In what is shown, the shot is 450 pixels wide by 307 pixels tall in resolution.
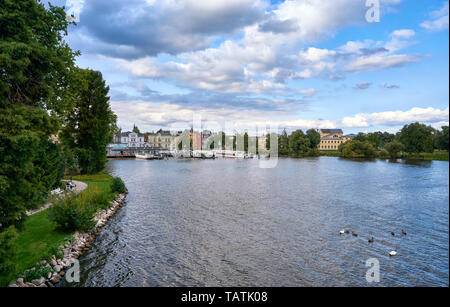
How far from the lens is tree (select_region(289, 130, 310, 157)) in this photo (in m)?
141

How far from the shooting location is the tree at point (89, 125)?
4194cm

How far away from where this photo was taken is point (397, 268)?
15742 millimetres

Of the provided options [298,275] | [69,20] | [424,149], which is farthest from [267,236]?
[424,149]

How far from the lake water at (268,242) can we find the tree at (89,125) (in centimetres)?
1360

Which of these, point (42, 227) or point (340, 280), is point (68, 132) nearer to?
point (42, 227)

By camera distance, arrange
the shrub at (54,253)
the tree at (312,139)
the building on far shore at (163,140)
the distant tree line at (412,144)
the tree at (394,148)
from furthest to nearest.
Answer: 1. the building on far shore at (163,140)
2. the tree at (312,139)
3. the tree at (394,148)
4. the distant tree line at (412,144)
5. the shrub at (54,253)

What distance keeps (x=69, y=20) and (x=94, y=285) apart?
20581 mm

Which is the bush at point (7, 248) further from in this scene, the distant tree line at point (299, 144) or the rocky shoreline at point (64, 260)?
the distant tree line at point (299, 144)

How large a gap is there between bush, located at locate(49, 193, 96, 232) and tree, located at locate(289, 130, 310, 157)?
131 m

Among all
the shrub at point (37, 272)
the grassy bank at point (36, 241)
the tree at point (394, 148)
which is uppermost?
the tree at point (394, 148)

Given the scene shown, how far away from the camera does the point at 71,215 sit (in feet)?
59.5

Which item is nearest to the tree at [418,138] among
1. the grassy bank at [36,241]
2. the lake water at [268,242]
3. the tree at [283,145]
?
the tree at [283,145]

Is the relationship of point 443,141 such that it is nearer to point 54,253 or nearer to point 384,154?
point 384,154

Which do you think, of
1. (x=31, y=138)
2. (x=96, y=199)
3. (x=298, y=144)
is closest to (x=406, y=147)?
(x=298, y=144)
